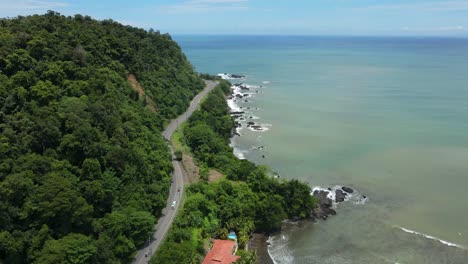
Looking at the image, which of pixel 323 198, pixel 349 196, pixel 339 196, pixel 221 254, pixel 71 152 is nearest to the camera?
pixel 221 254

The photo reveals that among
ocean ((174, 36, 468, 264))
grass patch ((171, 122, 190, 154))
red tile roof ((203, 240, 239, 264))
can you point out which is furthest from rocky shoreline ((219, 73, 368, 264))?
grass patch ((171, 122, 190, 154))

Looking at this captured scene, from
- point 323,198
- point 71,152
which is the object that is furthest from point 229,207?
point 71,152

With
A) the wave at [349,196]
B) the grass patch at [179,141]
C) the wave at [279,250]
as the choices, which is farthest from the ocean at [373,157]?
the grass patch at [179,141]

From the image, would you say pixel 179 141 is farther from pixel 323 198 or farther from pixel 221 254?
pixel 221 254

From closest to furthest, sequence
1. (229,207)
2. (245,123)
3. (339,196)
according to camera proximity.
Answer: (229,207), (339,196), (245,123)

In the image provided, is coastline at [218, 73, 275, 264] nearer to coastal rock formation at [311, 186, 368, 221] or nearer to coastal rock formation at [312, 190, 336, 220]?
coastal rock formation at [312, 190, 336, 220]

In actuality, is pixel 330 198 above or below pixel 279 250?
above

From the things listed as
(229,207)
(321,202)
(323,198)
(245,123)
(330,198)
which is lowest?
(330,198)
